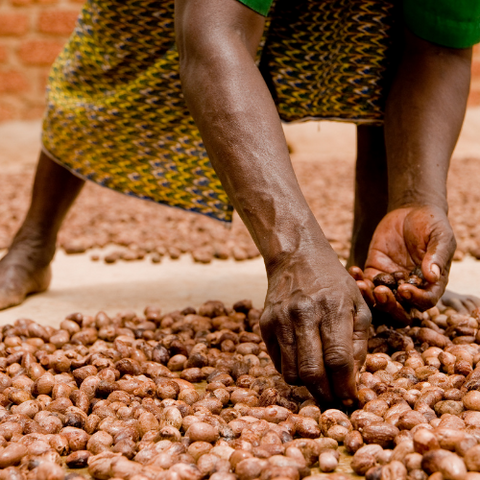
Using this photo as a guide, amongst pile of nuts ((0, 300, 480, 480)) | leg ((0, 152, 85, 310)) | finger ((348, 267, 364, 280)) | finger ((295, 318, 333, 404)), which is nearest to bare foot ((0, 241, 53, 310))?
leg ((0, 152, 85, 310))

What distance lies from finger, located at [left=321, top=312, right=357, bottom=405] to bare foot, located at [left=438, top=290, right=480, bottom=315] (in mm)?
930

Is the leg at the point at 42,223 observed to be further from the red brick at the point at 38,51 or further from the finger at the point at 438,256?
the red brick at the point at 38,51

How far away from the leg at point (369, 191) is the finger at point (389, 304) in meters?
0.60

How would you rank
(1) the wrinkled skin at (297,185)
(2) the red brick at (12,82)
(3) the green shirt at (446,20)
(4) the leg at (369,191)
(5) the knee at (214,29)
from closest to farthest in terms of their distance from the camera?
1. (1) the wrinkled skin at (297,185)
2. (5) the knee at (214,29)
3. (3) the green shirt at (446,20)
4. (4) the leg at (369,191)
5. (2) the red brick at (12,82)

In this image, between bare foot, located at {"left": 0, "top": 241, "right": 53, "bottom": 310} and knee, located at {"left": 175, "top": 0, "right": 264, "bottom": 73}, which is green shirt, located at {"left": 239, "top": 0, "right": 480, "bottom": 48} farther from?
bare foot, located at {"left": 0, "top": 241, "right": 53, "bottom": 310}

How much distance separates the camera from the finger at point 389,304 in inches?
60.8

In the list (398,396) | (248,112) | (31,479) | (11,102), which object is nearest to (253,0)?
(248,112)

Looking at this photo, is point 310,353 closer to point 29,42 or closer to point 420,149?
point 420,149

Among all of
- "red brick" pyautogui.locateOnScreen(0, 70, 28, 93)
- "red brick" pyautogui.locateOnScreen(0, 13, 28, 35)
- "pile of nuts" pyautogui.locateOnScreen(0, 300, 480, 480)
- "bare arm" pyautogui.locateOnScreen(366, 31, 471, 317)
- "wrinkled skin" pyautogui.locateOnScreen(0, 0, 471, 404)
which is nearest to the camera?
"pile of nuts" pyautogui.locateOnScreen(0, 300, 480, 480)

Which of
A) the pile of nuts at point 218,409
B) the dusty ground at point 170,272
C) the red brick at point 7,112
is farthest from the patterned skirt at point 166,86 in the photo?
the red brick at point 7,112

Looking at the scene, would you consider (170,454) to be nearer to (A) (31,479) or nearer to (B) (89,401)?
(A) (31,479)

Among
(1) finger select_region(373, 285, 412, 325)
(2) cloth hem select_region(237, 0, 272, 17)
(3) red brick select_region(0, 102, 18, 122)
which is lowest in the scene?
(3) red brick select_region(0, 102, 18, 122)

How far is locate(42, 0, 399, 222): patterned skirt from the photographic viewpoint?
6.86 feet

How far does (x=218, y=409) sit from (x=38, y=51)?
5847 mm
